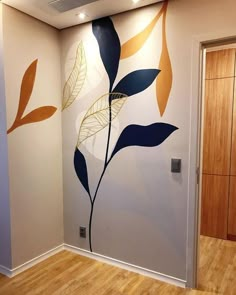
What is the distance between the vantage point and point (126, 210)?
2.48 m

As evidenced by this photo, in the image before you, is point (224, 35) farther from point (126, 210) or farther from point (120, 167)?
point (126, 210)

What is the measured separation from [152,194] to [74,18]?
1.89 metres

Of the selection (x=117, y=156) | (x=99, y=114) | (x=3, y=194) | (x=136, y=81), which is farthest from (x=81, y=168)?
(x=136, y=81)

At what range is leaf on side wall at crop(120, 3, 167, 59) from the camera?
7.24 ft

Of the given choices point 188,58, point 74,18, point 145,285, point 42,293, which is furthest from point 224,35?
point 42,293

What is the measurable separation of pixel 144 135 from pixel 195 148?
48cm

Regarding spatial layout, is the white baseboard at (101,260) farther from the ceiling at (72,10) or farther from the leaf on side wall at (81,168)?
the ceiling at (72,10)

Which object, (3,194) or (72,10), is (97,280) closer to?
(3,194)

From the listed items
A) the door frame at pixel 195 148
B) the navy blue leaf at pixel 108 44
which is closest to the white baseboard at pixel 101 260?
the door frame at pixel 195 148

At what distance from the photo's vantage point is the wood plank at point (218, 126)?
10.2ft

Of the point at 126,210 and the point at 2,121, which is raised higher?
the point at 2,121

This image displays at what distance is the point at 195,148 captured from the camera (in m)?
2.10

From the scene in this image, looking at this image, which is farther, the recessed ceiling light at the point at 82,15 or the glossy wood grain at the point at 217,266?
the recessed ceiling light at the point at 82,15

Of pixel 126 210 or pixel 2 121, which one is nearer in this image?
pixel 2 121
